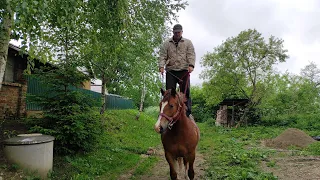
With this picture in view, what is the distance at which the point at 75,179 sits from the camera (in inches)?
197

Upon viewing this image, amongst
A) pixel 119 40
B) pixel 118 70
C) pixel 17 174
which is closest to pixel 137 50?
pixel 118 70

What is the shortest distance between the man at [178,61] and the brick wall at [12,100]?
18.8ft

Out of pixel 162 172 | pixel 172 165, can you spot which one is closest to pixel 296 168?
pixel 162 172

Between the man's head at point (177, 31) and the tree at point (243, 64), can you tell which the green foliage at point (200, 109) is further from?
the man's head at point (177, 31)

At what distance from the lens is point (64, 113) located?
6.30 m

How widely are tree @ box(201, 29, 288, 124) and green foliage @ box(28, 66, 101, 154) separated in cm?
1609

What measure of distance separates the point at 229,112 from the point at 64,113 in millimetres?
21350

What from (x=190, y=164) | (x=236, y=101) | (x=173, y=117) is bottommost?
(x=190, y=164)

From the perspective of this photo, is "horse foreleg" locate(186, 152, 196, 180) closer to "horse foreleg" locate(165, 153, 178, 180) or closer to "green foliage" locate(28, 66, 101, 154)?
"horse foreleg" locate(165, 153, 178, 180)

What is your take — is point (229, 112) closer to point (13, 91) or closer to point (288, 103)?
point (288, 103)

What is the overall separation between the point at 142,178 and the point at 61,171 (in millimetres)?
1893

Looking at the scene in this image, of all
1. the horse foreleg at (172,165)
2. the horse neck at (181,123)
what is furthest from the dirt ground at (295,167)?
the horse neck at (181,123)

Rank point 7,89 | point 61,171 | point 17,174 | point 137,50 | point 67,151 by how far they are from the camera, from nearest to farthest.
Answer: point 17,174, point 61,171, point 67,151, point 7,89, point 137,50

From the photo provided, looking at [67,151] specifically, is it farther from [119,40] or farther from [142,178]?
[119,40]
